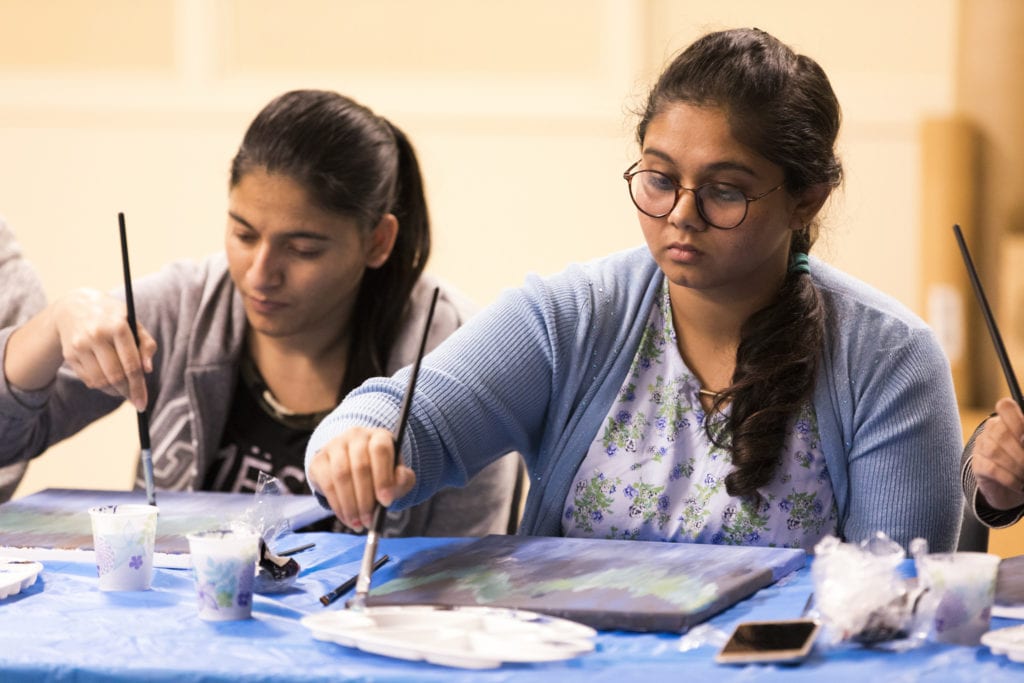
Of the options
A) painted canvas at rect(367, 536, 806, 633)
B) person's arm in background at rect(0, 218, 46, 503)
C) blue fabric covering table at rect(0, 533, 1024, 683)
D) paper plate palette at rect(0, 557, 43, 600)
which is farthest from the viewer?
person's arm in background at rect(0, 218, 46, 503)

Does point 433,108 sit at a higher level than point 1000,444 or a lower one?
higher

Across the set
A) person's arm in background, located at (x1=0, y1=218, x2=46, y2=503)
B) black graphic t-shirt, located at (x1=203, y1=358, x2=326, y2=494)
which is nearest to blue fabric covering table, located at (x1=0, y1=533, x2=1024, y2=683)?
black graphic t-shirt, located at (x1=203, y1=358, x2=326, y2=494)

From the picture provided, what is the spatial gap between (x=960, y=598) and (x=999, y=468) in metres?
0.36

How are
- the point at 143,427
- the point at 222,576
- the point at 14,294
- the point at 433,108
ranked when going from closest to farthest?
the point at 222,576 < the point at 143,427 < the point at 14,294 < the point at 433,108

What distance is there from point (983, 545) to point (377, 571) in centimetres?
79

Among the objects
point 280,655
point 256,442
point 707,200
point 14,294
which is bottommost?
point 256,442

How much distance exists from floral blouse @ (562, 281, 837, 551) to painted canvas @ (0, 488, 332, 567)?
35 centimetres

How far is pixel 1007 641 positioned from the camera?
3.72ft

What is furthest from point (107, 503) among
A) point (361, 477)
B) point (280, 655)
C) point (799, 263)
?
point (799, 263)

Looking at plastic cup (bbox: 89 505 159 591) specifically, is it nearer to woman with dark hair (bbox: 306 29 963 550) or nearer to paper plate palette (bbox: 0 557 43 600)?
paper plate palette (bbox: 0 557 43 600)

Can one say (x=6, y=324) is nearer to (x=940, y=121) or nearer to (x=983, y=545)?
(x=983, y=545)

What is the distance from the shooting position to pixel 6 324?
2164 millimetres

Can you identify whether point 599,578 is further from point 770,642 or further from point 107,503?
point 107,503

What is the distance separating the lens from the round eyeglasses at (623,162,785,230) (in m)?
1.62
